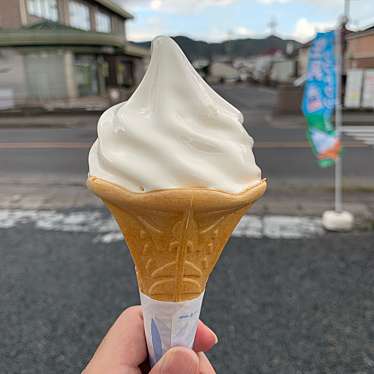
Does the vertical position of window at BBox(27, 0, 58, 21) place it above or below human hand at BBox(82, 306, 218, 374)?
above

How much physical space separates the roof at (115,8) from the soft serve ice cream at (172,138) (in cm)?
2699

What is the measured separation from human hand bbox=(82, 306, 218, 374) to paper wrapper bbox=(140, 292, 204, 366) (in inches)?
2.2

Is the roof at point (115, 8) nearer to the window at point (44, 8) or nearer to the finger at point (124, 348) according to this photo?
the window at point (44, 8)

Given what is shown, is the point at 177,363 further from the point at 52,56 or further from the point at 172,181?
the point at 52,56

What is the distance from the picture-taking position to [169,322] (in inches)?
47.7

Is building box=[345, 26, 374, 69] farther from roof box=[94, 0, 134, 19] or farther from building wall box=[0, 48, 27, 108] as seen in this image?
roof box=[94, 0, 134, 19]

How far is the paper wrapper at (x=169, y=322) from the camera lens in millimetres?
1204

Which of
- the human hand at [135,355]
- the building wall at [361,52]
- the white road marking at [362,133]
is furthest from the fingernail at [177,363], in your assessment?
the building wall at [361,52]

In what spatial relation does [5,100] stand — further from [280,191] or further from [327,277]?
[327,277]

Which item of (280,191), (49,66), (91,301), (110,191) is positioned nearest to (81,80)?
(49,66)

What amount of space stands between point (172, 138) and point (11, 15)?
17.0 m

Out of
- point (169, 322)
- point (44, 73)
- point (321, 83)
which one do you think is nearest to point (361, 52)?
point (321, 83)

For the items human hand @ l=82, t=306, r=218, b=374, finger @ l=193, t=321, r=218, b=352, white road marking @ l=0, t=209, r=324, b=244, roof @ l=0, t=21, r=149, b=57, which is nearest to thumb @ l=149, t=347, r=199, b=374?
human hand @ l=82, t=306, r=218, b=374

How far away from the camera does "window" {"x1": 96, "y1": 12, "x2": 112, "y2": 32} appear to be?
26.2 m
